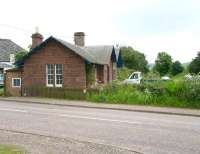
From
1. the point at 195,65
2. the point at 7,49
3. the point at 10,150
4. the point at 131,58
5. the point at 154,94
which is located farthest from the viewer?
the point at 131,58

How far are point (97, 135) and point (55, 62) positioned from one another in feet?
58.0

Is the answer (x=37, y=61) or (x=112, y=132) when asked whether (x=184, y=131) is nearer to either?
(x=112, y=132)

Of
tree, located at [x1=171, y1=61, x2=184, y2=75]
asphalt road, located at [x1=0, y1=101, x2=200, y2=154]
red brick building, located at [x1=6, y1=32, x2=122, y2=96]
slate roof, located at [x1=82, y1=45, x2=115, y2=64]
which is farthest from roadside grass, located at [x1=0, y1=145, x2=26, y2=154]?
tree, located at [x1=171, y1=61, x2=184, y2=75]

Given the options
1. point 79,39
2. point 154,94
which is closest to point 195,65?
point 79,39

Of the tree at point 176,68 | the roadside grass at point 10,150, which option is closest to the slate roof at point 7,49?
the tree at point 176,68

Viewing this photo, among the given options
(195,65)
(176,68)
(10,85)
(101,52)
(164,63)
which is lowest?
(10,85)

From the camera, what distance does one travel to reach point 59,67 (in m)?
27.1

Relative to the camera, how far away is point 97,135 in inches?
393

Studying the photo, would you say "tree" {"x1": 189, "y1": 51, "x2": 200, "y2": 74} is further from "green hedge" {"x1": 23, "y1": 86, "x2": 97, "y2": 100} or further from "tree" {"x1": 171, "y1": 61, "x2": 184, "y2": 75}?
"green hedge" {"x1": 23, "y1": 86, "x2": 97, "y2": 100}

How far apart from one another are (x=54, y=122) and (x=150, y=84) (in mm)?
11012

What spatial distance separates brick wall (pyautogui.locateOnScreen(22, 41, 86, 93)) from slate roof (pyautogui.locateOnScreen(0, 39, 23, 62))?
2038cm

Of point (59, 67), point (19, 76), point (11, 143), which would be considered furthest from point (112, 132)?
point (19, 76)

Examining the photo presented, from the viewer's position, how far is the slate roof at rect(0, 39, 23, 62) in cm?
4712

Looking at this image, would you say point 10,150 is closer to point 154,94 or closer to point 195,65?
point 154,94
